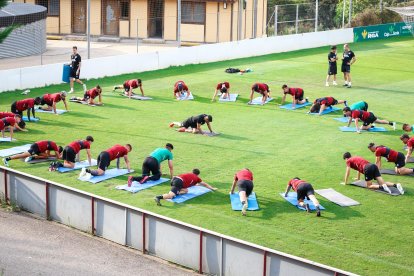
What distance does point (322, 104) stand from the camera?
98.4 feet

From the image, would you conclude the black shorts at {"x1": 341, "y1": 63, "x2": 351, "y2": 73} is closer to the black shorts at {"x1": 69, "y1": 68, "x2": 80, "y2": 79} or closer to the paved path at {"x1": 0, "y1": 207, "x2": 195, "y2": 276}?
the black shorts at {"x1": 69, "y1": 68, "x2": 80, "y2": 79}

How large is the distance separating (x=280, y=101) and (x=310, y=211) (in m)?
14.2

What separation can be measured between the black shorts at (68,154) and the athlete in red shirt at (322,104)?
11462mm

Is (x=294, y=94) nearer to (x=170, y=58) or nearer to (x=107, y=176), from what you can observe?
(x=170, y=58)

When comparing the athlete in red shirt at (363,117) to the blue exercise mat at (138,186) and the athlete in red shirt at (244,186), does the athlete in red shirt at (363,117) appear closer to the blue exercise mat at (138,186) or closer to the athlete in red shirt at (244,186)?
the athlete in red shirt at (244,186)

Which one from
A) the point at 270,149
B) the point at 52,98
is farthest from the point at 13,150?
the point at 270,149

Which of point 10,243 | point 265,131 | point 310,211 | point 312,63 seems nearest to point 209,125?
point 265,131

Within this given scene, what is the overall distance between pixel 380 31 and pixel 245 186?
41256 millimetres

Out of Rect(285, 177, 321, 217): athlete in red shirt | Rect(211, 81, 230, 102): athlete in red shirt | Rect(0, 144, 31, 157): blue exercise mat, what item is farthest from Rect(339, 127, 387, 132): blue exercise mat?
Rect(0, 144, 31, 157): blue exercise mat

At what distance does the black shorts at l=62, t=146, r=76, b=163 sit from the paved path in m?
3.01

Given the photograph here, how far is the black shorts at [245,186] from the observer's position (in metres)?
19.2

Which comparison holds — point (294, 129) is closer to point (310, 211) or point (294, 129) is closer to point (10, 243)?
point (310, 211)

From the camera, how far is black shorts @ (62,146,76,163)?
2208 cm

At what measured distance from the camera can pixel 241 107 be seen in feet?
104
